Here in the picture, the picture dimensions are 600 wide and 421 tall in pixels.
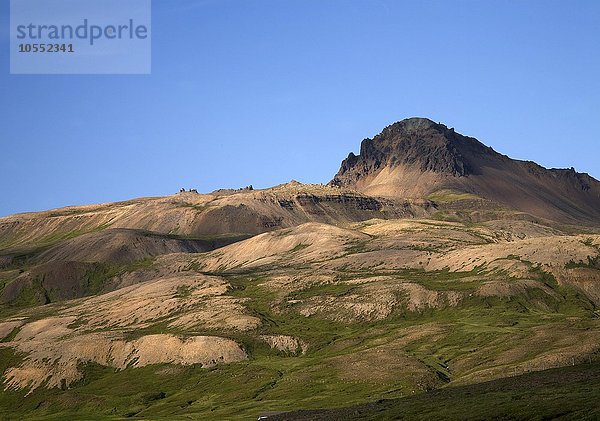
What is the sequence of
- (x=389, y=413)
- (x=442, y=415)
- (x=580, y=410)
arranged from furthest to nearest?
(x=389, y=413) → (x=442, y=415) → (x=580, y=410)

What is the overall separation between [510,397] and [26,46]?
119469 mm

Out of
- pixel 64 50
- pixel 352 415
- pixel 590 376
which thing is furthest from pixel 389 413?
pixel 64 50

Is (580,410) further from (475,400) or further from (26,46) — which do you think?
(26,46)

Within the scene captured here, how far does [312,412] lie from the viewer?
19438 cm

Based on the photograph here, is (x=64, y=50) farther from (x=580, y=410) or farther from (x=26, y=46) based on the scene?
(x=580, y=410)

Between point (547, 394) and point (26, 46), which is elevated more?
point (26, 46)

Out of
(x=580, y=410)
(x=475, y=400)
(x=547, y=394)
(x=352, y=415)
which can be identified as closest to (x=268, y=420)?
Result: (x=352, y=415)

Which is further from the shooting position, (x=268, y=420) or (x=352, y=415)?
(x=268, y=420)

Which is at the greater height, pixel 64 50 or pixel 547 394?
pixel 64 50

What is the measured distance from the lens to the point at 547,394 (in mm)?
166000

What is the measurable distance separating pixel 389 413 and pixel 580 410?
41.3 m

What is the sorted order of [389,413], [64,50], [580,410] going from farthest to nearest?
[64,50] → [389,413] → [580,410]

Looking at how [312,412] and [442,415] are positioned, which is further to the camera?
[312,412]

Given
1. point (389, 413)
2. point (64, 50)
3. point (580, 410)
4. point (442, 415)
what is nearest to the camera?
point (580, 410)
